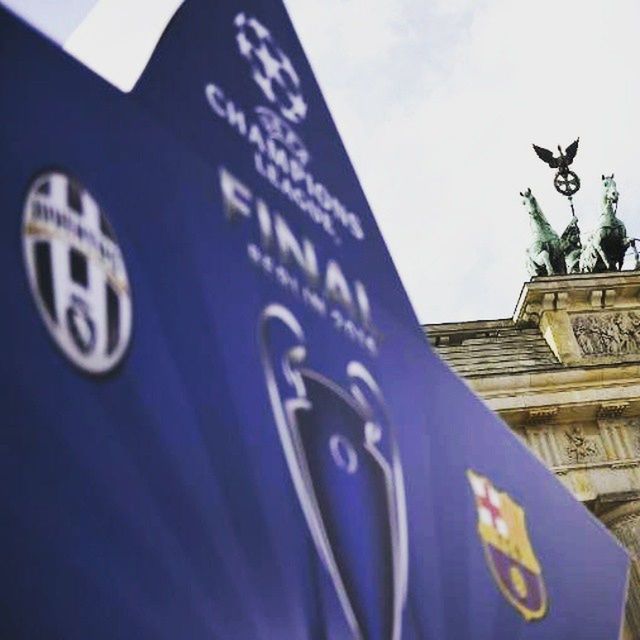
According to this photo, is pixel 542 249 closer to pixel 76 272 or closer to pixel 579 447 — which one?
pixel 579 447

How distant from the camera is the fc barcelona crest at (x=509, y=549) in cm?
446

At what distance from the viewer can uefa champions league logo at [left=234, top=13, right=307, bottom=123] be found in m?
4.02

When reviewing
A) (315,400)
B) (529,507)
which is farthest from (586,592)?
(315,400)

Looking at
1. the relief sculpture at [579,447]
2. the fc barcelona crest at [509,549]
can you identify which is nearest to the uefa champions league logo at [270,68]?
the fc barcelona crest at [509,549]

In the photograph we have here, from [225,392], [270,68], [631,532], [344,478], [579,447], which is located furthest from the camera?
[579,447]

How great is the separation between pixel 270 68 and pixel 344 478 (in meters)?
1.77

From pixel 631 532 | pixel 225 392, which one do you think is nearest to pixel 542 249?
pixel 631 532

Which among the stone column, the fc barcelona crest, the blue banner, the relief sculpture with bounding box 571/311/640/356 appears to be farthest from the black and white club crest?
the relief sculpture with bounding box 571/311/640/356

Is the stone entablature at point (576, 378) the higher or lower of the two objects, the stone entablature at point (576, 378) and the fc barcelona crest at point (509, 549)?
the higher

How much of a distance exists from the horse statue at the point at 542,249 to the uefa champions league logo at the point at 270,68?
15855 mm

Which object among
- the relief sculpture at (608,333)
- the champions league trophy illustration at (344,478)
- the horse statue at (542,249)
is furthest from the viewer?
the horse statue at (542,249)

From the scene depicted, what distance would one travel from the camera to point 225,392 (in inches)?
120

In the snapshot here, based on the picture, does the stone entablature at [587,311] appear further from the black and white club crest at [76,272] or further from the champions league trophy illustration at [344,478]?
the black and white club crest at [76,272]

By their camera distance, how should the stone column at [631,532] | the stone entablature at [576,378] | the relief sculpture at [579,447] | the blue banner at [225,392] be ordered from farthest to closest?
1. the relief sculpture at [579,447]
2. the stone entablature at [576,378]
3. the stone column at [631,532]
4. the blue banner at [225,392]
